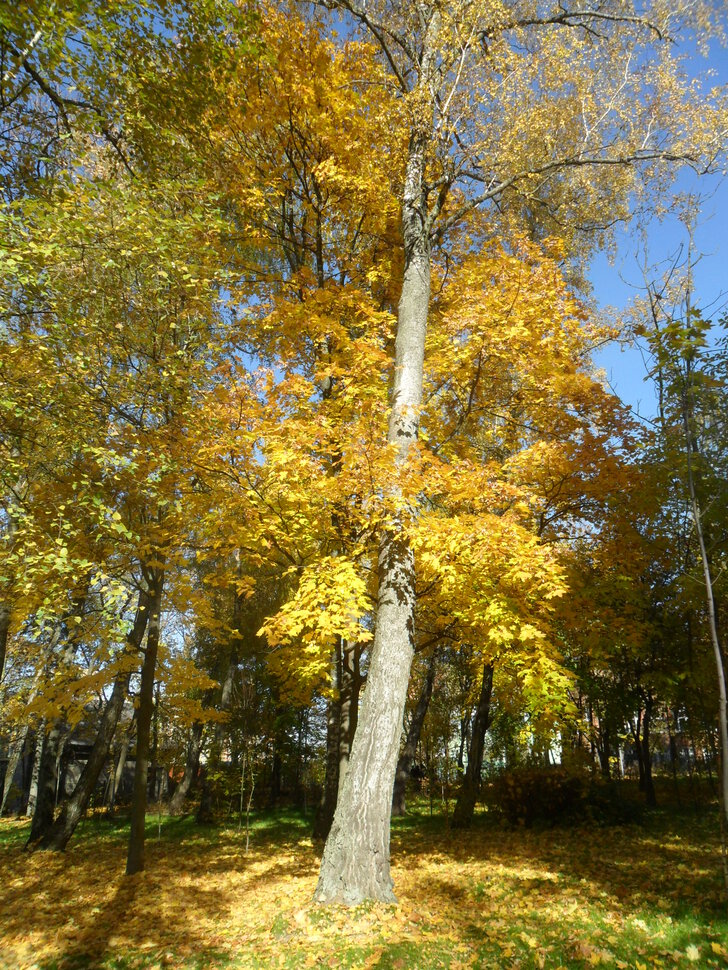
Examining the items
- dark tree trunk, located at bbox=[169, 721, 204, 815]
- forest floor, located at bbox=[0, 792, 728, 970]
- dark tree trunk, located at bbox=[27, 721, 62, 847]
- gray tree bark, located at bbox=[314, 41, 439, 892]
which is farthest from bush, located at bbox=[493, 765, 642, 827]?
dark tree trunk, located at bbox=[169, 721, 204, 815]

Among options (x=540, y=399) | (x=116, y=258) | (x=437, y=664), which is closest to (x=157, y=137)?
(x=116, y=258)

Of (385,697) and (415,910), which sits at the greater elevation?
(385,697)

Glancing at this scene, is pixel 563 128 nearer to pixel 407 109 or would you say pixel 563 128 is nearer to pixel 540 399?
pixel 407 109

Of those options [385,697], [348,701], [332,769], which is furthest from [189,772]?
[385,697]

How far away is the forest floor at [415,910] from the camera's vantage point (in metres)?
4.21

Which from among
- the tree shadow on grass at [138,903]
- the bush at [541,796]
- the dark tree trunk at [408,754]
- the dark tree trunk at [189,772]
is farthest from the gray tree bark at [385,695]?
the dark tree trunk at [189,772]

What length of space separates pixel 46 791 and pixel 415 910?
34.0 ft

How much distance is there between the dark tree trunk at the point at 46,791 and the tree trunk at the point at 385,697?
867 cm

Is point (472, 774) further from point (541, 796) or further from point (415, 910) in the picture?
point (415, 910)

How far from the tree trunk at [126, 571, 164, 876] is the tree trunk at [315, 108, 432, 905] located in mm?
3883

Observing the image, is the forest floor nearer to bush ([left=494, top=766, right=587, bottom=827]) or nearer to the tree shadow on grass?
the tree shadow on grass

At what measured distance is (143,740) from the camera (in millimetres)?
8406

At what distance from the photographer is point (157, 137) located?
18.7 feet

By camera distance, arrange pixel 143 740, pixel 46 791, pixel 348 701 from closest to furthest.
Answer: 1. pixel 143 740
2. pixel 348 701
3. pixel 46 791
